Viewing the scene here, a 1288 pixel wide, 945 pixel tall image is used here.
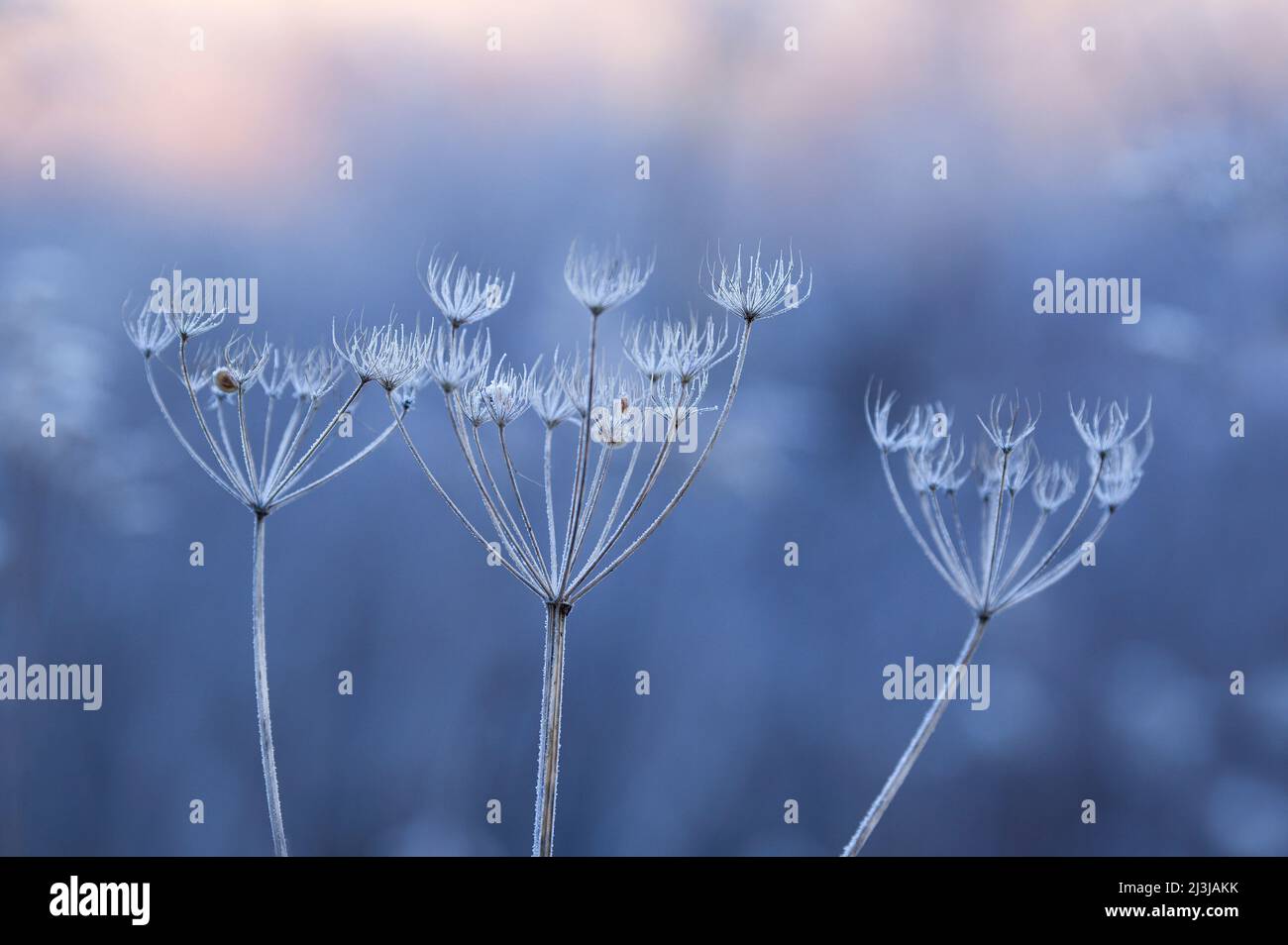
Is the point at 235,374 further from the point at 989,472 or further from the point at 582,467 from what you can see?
the point at 989,472

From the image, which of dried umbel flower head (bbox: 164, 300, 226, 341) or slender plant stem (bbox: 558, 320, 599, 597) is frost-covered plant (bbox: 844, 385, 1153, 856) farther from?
dried umbel flower head (bbox: 164, 300, 226, 341)

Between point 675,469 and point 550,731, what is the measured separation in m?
3.37

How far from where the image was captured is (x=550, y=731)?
235 cm

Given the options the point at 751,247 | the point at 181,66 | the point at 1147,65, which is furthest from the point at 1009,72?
the point at 181,66

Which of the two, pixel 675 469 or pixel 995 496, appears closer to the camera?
pixel 995 496

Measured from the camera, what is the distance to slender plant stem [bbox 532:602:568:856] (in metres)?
2.35

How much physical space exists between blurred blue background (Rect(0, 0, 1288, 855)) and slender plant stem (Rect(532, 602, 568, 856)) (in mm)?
3256

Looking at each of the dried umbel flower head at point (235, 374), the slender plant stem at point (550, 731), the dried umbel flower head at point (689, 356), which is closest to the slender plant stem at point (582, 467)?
the slender plant stem at point (550, 731)

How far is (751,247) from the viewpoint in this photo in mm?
5699

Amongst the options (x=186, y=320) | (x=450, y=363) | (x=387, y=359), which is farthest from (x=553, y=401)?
(x=186, y=320)

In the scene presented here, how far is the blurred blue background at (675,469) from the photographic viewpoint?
543 centimetres
